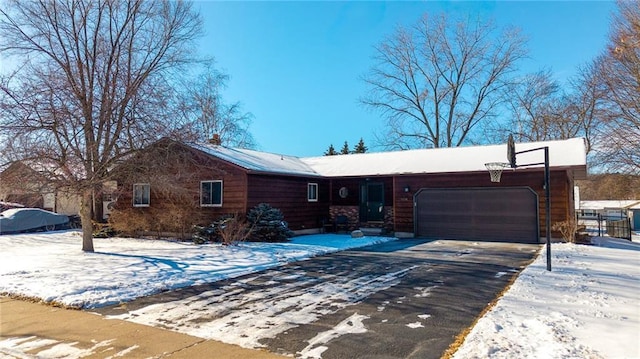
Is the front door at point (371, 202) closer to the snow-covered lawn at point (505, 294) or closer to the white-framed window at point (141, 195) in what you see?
the snow-covered lawn at point (505, 294)

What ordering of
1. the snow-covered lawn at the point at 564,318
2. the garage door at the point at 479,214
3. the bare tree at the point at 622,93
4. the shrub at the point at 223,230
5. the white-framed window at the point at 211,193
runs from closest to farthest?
the snow-covered lawn at the point at 564,318, the shrub at the point at 223,230, the garage door at the point at 479,214, the white-framed window at the point at 211,193, the bare tree at the point at 622,93

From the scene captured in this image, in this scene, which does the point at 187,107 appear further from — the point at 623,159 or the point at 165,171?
the point at 623,159

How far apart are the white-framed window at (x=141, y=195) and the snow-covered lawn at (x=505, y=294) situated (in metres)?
4.79

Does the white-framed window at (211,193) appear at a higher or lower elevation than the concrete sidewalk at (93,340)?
higher

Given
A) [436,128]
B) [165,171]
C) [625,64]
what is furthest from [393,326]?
[436,128]

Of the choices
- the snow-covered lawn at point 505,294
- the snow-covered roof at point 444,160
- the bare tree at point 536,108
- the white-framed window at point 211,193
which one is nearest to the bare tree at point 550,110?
the bare tree at point 536,108

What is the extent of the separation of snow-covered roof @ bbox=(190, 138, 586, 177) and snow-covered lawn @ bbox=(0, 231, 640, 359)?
347cm

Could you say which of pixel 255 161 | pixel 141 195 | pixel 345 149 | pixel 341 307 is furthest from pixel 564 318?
pixel 345 149

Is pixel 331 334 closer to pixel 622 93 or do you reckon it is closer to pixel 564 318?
pixel 564 318

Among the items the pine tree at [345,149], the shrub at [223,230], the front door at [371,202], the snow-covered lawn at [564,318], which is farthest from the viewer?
the pine tree at [345,149]

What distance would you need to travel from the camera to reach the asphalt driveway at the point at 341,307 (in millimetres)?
4023

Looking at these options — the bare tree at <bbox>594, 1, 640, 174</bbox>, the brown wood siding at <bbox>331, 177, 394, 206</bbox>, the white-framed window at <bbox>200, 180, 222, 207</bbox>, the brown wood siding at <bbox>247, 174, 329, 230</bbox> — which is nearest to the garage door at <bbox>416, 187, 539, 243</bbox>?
the brown wood siding at <bbox>331, 177, 394, 206</bbox>

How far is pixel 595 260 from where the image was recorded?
356 inches

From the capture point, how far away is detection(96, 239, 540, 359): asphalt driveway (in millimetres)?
4023
